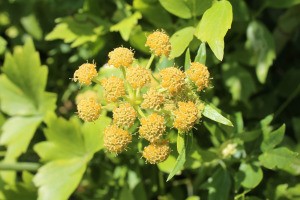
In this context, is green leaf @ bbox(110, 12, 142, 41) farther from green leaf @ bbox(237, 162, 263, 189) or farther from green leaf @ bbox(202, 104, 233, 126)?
green leaf @ bbox(237, 162, 263, 189)

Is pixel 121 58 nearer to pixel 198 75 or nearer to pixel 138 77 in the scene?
pixel 138 77

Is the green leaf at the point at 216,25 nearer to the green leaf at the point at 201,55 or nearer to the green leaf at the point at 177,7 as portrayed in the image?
the green leaf at the point at 201,55

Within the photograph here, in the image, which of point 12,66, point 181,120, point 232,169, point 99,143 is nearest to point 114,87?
point 181,120

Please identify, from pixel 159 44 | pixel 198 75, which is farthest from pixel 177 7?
pixel 198 75

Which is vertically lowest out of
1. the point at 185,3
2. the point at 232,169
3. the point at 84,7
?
the point at 232,169

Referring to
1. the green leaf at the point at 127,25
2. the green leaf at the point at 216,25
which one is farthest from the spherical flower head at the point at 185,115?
the green leaf at the point at 127,25

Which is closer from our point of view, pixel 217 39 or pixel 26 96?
pixel 217 39

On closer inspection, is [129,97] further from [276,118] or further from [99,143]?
[276,118]
